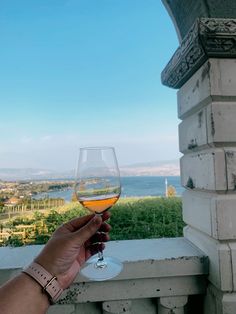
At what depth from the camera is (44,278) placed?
563mm

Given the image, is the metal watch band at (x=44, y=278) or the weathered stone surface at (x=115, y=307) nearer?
the metal watch band at (x=44, y=278)

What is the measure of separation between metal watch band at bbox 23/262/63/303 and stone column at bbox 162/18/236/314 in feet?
1.79

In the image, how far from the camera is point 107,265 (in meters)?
0.78

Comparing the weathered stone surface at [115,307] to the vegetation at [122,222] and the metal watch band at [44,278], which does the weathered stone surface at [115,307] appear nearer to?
the metal watch band at [44,278]

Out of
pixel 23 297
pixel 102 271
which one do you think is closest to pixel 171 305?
pixel 102 271

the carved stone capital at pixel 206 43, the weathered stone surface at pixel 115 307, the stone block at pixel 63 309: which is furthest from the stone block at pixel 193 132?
the stone block at pixel 63 309

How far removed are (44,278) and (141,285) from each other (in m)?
0.47

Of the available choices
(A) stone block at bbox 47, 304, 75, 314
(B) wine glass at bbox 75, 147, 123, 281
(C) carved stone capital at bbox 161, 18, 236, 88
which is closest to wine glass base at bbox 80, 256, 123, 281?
(B) wine glass at bbox 75, 147, 123, 281

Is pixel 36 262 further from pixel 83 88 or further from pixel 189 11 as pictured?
pixel 83 88

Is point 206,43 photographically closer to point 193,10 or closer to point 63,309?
point 193,10

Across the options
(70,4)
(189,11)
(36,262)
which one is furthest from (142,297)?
(70,4)

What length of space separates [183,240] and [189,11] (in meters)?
0.98

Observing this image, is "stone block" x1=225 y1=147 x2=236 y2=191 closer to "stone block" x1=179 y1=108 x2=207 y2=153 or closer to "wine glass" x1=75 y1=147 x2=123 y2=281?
"stone block" x1=179 y1=108 x2=207 y2=153

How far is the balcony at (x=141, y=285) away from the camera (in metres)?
0.89
